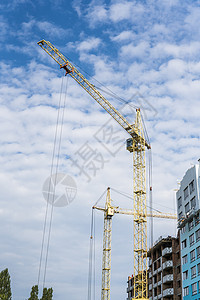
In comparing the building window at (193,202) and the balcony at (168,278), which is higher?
the building window at (193,202)

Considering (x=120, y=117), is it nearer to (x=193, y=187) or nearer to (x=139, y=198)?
(x=139, y=198)

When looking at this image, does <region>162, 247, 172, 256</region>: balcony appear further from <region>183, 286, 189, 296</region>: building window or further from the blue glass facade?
<region>183, 286, 189, 296</region>: building window

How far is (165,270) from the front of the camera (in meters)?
91.4

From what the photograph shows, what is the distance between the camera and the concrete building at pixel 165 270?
84812mm

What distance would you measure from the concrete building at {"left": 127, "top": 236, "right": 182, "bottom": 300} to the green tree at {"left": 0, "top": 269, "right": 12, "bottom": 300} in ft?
114

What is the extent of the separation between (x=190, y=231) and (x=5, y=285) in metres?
39.2

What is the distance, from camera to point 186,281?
240ft

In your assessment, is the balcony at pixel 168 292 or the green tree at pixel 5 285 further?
the balcony at pixel 168 292

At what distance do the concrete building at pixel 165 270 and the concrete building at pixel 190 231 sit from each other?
9096 mm

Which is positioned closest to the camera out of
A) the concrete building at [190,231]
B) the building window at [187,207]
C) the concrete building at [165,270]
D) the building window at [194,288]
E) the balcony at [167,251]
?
the building window at [194,288]

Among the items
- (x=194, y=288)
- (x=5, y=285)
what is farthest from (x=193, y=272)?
(x=5, y=285)

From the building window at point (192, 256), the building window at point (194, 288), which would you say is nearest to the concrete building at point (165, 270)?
the building window at point (192, 256)

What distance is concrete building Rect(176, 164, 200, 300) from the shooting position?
229 feet

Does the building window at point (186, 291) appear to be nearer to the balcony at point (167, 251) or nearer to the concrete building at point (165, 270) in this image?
the concrete building at point (165, 270)
